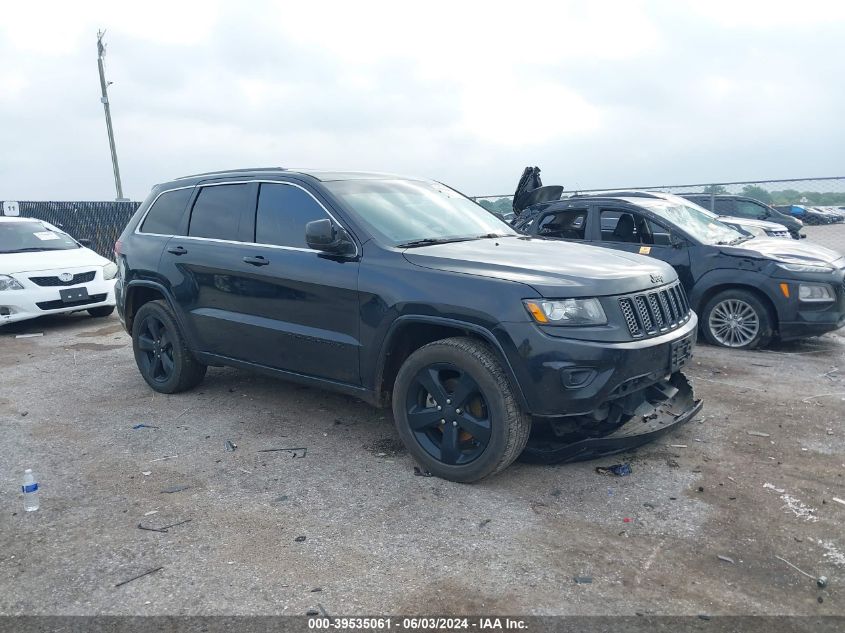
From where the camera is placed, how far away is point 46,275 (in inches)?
361

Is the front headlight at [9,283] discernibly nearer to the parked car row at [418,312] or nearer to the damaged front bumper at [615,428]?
the parked car row at [418,312]

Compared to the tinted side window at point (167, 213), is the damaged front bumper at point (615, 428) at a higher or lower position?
lower

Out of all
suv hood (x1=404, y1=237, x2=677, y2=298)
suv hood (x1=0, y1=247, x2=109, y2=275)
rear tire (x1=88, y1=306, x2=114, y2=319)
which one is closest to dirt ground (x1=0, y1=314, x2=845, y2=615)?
suv hood (x1=404, y1=237, x2=677, y2=298)

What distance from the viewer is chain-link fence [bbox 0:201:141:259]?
16344 millimetres

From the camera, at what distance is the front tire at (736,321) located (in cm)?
722

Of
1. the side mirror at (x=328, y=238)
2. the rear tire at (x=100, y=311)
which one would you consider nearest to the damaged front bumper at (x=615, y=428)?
the side mirror at (x=328, y=238)

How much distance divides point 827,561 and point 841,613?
0.42 meters

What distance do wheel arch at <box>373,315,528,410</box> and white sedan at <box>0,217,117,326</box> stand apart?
663cm

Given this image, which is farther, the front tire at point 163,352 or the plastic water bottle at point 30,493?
the front tire at point 163,352

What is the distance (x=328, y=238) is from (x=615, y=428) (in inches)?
83.8

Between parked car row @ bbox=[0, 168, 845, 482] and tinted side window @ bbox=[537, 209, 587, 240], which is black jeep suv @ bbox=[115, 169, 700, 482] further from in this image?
tinted side window @ bbox=[537, 209, 587, 240]

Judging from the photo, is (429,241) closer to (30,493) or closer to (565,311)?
(565,311)

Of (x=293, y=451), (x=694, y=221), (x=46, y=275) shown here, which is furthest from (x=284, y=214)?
(x=46, y=275)

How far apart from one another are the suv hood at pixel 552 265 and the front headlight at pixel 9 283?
6.91 metres
